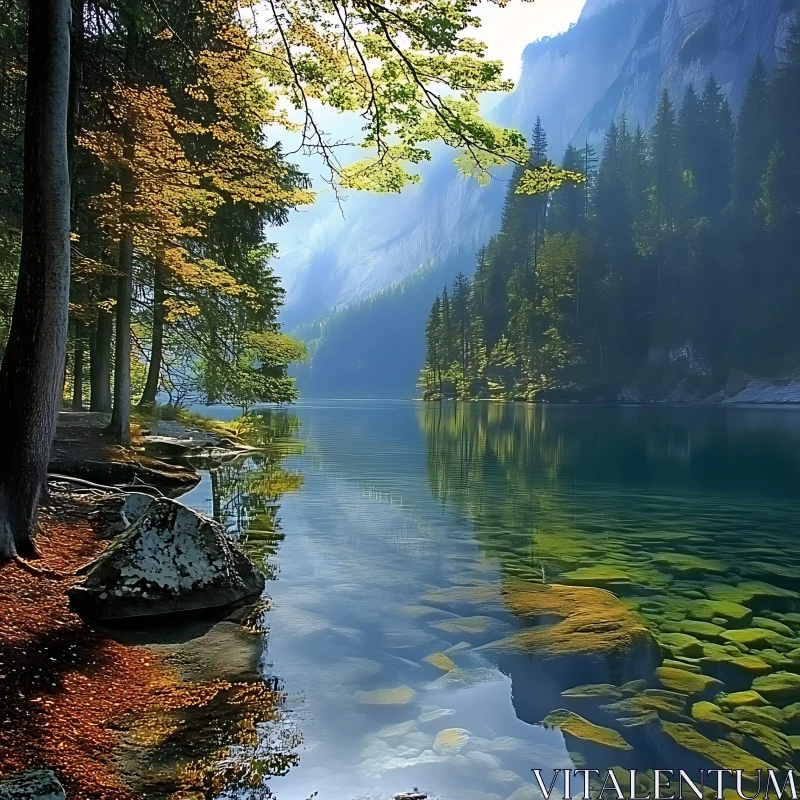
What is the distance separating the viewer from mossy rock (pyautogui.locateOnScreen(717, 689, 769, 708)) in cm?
508


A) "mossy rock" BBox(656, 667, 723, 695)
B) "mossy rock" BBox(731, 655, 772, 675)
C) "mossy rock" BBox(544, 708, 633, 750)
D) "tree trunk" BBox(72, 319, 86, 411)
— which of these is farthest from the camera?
"tree trunk" BBox(72, 319, 86, 411)

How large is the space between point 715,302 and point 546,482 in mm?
63956

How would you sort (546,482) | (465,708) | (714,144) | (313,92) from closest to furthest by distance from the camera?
(465,708)
(313,92)
(546,482)
(714,144)

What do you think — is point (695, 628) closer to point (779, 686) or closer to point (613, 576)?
point (779, 686)

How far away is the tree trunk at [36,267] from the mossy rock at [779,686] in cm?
685

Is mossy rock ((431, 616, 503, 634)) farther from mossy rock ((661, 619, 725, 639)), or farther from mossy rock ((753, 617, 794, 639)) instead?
mossy rock ((753, 617, 794, 639))

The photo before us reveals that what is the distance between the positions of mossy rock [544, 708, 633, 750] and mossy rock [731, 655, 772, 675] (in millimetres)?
1897

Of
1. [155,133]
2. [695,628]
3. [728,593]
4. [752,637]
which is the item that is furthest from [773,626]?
[155,133]

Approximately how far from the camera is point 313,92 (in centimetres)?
997

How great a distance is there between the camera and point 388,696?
5.19 metres

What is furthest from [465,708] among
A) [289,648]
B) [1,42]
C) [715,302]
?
[715,302]

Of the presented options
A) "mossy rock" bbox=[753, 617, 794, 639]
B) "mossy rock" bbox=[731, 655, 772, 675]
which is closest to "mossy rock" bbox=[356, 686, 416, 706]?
"mossy rock" bbox=[731, 655, 772, 675]

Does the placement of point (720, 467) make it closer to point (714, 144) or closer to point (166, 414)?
point (166, 414)

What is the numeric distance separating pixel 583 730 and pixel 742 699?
1.48 metres
